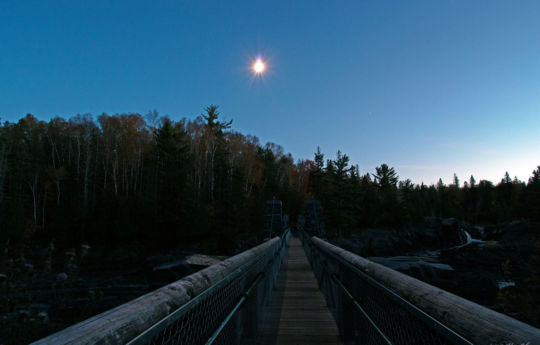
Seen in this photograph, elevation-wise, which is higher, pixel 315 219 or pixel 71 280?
pixel 315 219

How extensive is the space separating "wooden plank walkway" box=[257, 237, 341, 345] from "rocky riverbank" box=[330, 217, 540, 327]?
3.17 m

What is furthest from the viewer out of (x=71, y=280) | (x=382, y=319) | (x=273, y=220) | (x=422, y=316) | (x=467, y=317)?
(x=273, y=220)

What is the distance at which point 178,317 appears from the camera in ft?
4.99

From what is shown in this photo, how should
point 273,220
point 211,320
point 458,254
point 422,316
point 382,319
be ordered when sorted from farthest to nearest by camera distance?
point 458,254 → point 273,220 → point 382,319 → point 211,320 → point 422,316

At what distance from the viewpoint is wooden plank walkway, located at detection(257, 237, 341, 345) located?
380 cm

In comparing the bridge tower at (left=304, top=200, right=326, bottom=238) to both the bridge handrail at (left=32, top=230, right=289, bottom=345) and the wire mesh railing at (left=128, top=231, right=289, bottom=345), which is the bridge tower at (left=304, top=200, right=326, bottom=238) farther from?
the bridge handrail at (left=32, top=230, right=289, bottom=345)

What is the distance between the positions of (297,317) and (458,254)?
40.1 metres

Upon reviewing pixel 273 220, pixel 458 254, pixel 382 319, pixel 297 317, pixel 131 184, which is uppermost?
pixel 131 184

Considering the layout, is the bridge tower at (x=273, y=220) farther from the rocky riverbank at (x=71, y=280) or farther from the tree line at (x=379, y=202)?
the tree line at (x=379, y=202)

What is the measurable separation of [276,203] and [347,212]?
20.5 metres

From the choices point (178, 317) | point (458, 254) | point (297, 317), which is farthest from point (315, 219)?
point (458, 254)

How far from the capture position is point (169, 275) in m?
16.8

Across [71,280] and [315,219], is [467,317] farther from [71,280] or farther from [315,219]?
[315,219]

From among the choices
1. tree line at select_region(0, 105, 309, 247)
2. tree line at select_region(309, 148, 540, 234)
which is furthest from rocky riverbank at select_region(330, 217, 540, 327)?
tree line at select_region(0, 105, 309, 247)
